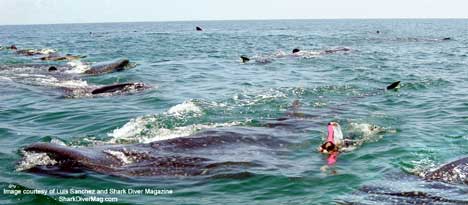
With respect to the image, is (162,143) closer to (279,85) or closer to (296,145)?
(296,145)

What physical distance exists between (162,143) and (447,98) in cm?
1327

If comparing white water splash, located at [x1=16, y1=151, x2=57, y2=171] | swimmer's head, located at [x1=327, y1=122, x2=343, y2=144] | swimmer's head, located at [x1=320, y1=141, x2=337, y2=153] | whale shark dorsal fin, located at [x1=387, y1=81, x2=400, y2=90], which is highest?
whale shark dorsal fin, located at [x1=387, y1=81, x2=400, y2=90]

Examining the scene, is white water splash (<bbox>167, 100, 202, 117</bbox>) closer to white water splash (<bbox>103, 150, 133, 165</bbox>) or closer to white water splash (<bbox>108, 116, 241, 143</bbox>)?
white water splash (<bbox>108, 116, 241, 143</bbox>)

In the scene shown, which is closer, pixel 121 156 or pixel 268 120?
pixel 121 156

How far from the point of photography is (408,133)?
15023mm

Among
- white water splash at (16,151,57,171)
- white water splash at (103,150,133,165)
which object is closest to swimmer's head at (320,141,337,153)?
white water splash at (103,150,133,165)

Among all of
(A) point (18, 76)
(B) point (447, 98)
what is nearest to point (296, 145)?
(B) point (447, 98)

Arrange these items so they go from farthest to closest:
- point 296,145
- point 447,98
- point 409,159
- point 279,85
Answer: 1. point 279,85
2. point 447,98
3. point 296,145
4. point 409,159

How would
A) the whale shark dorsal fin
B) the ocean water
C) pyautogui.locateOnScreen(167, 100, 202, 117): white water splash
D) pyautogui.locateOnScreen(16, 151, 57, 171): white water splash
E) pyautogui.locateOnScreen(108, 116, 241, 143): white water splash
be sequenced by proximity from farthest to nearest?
the whale shark dorsal fin < pyautogui.locateOnScreen(167, 100, 202, 117): white water splash < pyautogui.locateOnScreen(108, 116, 241, 143): white water splash < pyautogui.locateOnScreen(16, 151, 57, 171): white water splash < the ocean water

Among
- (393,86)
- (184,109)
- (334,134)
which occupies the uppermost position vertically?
(393,86)

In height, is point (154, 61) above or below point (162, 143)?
above

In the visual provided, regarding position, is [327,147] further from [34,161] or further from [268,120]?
[34,161]

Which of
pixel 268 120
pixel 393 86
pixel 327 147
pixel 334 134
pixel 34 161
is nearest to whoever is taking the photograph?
pixel 34 161

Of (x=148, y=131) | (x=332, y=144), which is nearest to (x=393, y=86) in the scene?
(x=332, y=144)
